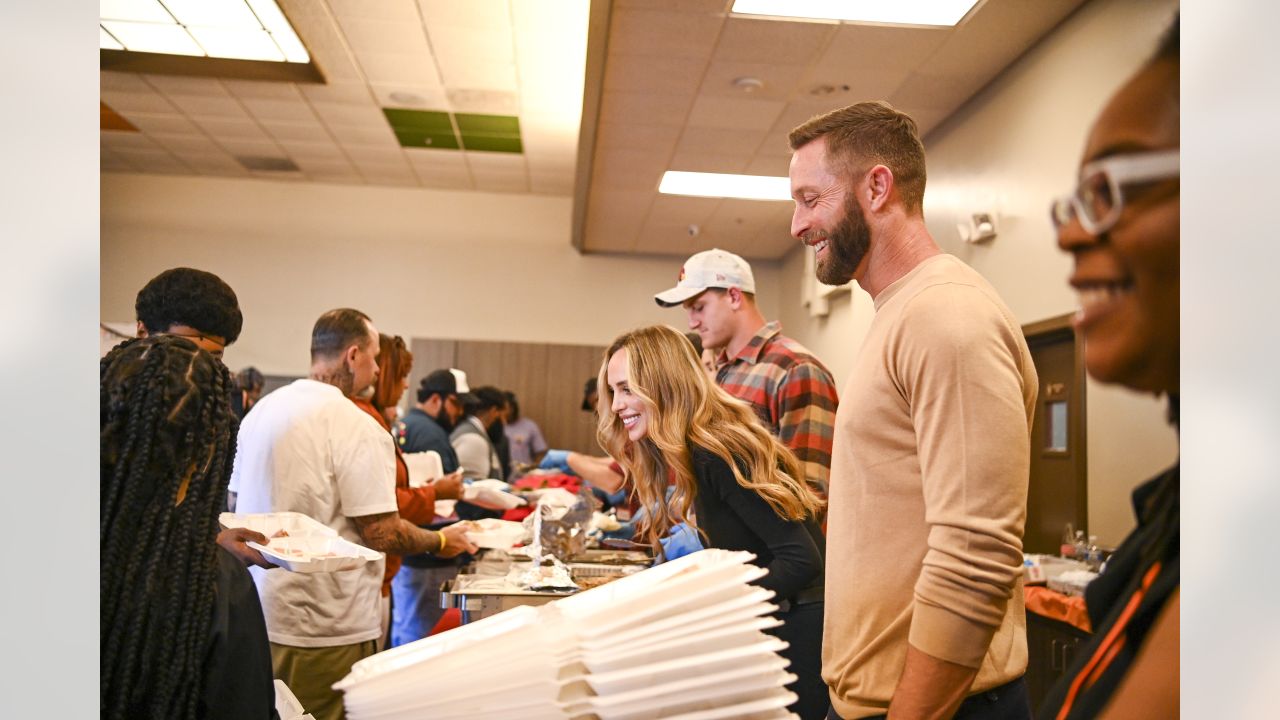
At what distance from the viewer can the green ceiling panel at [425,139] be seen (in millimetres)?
7746

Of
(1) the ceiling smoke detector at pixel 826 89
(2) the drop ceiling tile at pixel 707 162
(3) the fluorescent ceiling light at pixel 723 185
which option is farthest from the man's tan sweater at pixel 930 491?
(3) the fluorescent ceiling light at pixel 723 185

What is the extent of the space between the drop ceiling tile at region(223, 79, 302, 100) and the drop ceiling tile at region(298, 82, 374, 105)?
85 mm

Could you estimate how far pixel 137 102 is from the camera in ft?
23.3

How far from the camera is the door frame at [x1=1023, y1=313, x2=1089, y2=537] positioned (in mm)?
3869

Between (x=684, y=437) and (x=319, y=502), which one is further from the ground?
(x=684, y=437)

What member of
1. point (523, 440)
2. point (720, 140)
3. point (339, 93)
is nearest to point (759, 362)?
point (720, 140)

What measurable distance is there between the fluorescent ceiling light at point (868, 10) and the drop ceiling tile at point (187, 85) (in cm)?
427

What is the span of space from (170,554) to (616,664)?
40 cm

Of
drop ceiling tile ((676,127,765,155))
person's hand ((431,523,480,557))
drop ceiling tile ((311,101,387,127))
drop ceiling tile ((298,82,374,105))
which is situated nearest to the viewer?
person's hand ((431,523,480,557))

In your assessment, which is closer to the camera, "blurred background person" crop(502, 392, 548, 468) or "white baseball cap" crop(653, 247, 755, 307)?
"white baseball cap" crop(653, 247, 755, 307)

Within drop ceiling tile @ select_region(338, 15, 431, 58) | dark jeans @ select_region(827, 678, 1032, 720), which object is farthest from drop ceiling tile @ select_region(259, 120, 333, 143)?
dark jeans @ select_region(827, 678, 1032, 720)

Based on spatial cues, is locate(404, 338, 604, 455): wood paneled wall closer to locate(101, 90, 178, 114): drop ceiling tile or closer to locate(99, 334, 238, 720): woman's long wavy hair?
locate(101, 90, 178, 114): drop ceiling tile

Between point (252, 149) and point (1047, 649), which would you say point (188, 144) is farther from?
point (1047, 649)

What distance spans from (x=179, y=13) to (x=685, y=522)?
5032 millimetres
